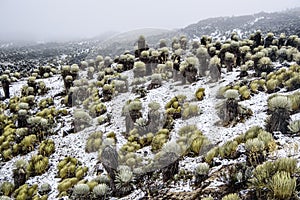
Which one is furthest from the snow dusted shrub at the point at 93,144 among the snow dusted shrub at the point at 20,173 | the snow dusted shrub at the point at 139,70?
the snow dusted shrub at the point at 139,70

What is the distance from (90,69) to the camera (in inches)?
961

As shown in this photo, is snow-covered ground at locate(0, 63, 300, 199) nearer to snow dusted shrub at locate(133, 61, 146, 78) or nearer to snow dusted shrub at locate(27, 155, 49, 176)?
snow dusted shrub at locate(27, 155, 49, 176)

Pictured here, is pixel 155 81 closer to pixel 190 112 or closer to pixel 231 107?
pixel 190 112

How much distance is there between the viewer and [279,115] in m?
9.30

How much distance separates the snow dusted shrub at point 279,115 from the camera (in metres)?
9.13

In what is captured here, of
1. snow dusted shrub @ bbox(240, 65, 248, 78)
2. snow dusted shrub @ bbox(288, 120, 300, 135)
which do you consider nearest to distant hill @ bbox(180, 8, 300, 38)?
snow dusted shrub @ bbox(240, 65, 248, 78)

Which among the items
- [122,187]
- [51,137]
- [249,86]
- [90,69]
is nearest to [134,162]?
[122,187]

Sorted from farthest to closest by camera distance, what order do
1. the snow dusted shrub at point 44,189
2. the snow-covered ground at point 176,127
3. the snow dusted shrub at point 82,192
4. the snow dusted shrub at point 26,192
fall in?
the snow dusted shrub at point 44,189 < the snow dusted shrub at point 26,192 < the snow-covered ground at point 176,127 < the snow dusted shrub at point 82,192

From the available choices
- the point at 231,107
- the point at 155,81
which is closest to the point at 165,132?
the point at 231,107

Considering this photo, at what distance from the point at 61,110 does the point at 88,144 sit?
6037 millimetres

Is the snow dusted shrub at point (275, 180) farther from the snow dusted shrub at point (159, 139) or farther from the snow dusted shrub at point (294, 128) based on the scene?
the snow dusted shrub at point (159, 139)

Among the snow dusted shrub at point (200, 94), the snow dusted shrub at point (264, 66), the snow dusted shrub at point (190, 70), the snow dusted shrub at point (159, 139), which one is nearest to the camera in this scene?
the snow dusted shrub at point (159, 139)

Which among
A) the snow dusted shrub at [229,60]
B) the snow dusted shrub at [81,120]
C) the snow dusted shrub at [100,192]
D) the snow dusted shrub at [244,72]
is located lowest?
the snow dusted shrub at [100,192]

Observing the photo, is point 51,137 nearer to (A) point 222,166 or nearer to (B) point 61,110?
(B) point 61,110
